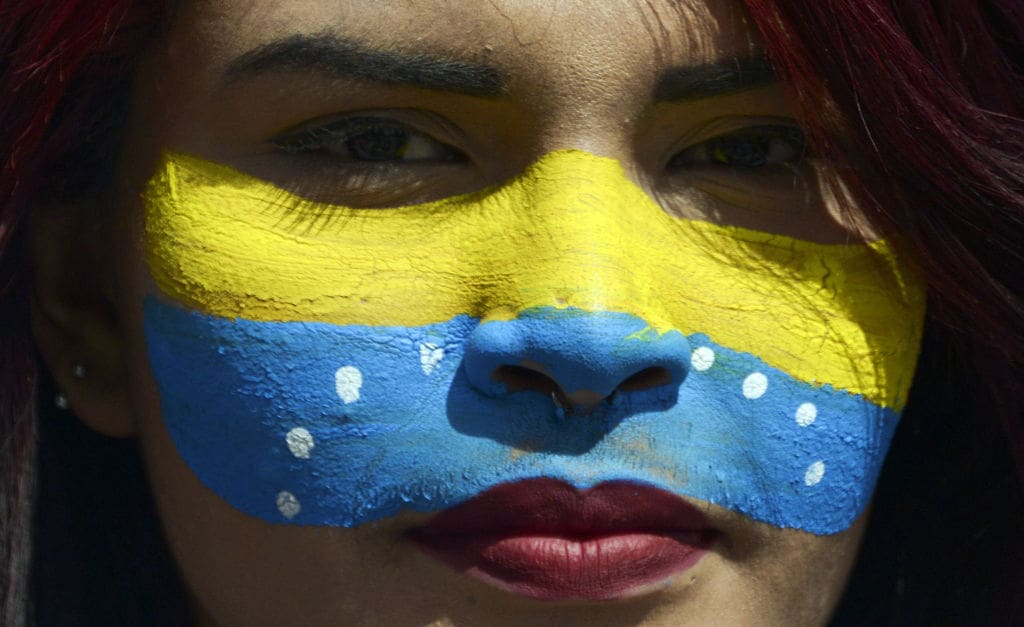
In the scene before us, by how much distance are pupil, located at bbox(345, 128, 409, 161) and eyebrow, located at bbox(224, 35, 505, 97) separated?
0.27 ft

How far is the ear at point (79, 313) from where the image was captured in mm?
1665

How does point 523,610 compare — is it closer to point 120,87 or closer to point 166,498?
point 166,498

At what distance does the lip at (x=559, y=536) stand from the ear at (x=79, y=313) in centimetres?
49

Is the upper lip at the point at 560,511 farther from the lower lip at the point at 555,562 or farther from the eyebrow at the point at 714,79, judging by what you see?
the eyebrow at the point at 714,79

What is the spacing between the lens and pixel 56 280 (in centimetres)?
167

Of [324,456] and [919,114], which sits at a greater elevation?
[919,114]

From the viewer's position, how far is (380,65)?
1444mm

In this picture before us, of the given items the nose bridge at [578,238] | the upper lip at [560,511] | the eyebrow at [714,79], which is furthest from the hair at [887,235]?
the upper lip at [560,511]

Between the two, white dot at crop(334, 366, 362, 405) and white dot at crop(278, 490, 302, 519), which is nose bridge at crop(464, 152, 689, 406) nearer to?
white dot at crop(334, 366, 362, 405)

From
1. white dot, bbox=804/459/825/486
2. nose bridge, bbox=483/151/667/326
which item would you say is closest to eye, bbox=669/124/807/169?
nose bridge, bbox=483/151/667/326

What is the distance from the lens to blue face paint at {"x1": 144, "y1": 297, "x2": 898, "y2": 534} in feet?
4.54

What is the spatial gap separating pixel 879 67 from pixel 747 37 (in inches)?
6.0

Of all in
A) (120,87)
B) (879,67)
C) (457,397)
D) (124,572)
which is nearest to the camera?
(457,397)

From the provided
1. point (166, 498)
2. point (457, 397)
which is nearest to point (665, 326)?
point (457, 397)
